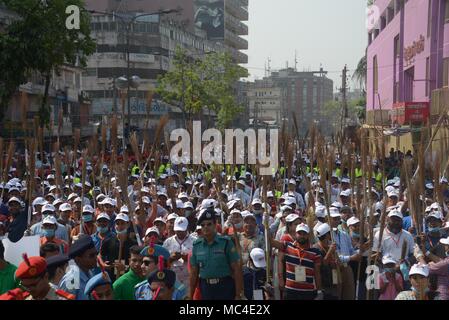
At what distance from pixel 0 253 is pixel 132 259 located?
3.18 ft

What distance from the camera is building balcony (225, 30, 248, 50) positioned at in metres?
74.8

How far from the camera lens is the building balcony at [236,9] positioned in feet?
248

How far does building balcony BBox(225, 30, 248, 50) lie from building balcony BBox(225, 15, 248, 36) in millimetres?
628

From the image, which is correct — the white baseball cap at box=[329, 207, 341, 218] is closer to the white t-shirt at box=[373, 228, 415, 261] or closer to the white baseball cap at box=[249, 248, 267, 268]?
the white t-shirt at box=[373, 228, 415, 261]

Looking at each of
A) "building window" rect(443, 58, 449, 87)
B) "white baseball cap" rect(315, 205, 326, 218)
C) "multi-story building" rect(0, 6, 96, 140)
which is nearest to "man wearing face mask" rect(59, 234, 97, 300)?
"white baseball cap" rect(315, 205, 326, 218)

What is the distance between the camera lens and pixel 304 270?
18.7 feet

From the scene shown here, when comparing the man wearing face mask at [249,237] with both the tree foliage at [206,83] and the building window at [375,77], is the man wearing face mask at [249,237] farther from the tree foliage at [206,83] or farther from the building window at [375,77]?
the building window at [375,77]

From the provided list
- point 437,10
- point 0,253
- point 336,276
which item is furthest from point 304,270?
point 437,10

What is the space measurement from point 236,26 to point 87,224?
238ft

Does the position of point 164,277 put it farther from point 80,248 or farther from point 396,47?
point 396,47

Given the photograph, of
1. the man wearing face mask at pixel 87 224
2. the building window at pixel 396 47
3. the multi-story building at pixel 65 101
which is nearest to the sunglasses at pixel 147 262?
the man wearing face mask at pixel 87 224

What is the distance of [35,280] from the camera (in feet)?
13.9

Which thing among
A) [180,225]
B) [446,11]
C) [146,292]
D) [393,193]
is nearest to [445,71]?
→ [446,11]

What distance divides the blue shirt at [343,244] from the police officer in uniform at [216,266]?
1.56 m
